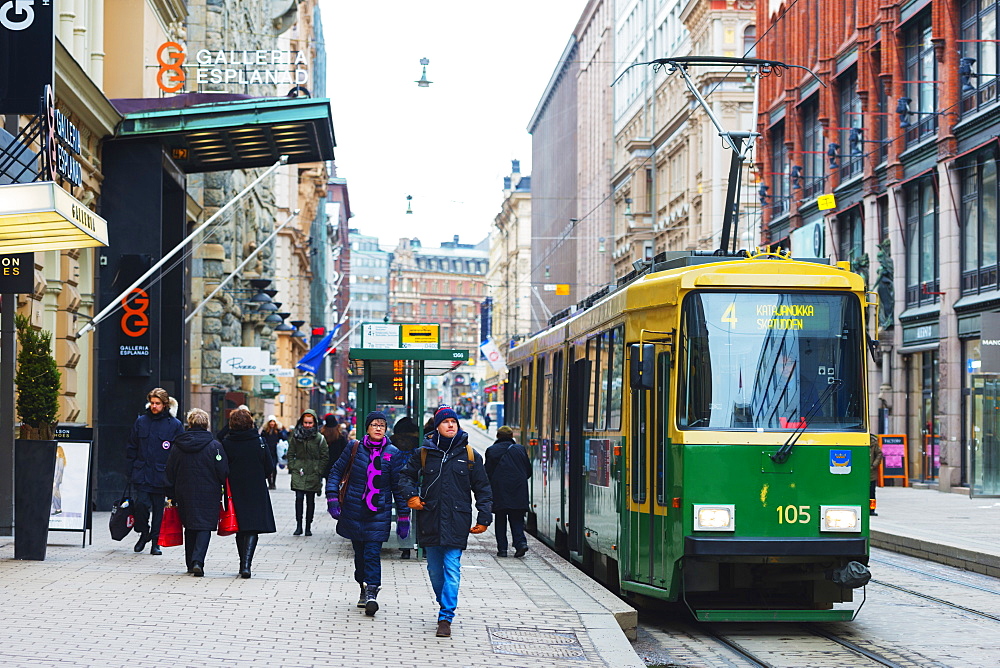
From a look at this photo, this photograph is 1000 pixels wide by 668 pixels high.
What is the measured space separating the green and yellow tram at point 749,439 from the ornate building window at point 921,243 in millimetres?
25699

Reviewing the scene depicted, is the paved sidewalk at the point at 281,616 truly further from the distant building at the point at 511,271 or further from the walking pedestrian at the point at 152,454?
the distant building at the point at 511,271

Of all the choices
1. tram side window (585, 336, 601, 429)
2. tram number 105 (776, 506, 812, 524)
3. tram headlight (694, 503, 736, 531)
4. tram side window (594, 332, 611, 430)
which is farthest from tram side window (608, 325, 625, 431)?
tram number 105 (776, 506, 812, 524)

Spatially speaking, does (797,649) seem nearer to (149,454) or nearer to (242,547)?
(242,547)

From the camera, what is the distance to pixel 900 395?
40031mm

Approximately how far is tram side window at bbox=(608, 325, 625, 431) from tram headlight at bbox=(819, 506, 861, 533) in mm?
2339

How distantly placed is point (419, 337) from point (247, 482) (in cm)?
512

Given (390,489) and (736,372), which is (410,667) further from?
(736,372)

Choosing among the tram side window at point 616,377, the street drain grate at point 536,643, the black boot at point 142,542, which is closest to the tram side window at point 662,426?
the tram side window at point 616,377

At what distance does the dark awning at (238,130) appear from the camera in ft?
81.7

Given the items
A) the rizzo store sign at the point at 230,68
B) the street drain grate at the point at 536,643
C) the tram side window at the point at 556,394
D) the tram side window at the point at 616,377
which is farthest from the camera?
the rizzo store sign at the point at 230,68

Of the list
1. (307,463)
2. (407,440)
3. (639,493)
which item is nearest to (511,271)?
(307,463)

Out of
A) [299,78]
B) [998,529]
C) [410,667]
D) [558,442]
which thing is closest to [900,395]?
[998,529]

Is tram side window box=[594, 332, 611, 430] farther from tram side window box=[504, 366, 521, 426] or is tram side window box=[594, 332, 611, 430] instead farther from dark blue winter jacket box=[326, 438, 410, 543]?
tram side window box=[504, 366, 521, 426]

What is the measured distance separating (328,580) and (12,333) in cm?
448
